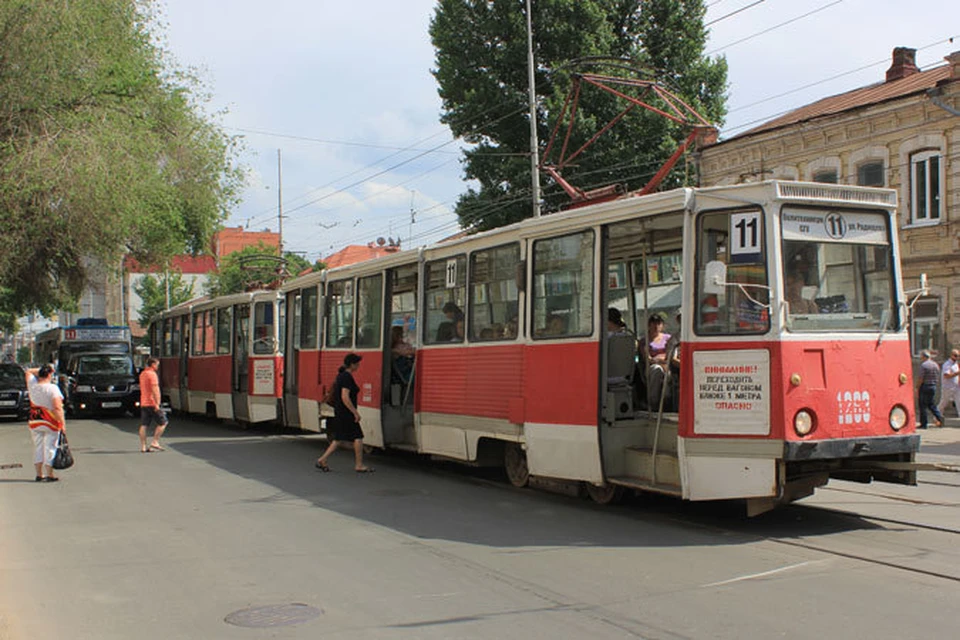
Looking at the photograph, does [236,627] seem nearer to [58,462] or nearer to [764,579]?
[764,579]

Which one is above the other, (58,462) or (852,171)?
(852,171)

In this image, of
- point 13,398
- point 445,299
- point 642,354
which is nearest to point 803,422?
point 642,354

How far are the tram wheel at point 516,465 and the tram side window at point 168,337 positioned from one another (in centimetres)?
1944

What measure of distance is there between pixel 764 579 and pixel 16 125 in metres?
22.3

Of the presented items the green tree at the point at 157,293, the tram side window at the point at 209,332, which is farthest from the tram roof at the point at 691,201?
the green tree at the point at 157,293

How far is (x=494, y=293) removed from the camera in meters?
11.4

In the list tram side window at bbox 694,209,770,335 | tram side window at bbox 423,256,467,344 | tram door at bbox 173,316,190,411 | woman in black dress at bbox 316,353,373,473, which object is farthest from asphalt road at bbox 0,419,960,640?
tram door at bbox 173,316,190,411

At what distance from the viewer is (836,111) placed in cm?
2645

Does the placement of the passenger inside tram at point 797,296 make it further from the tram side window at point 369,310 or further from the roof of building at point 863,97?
the roof of building at point 863,97

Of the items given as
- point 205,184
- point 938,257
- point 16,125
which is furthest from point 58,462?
point 938,257

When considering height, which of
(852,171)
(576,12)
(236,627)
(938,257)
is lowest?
(236,627)

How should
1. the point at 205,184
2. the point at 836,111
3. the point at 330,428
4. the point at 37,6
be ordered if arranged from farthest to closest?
the point at 205,184
the point at 836,111
the point at 37,6
the point at 330,428

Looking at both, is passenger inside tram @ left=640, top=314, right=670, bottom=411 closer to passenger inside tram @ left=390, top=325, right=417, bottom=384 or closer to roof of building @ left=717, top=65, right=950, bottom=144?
passenger inside tram @ left=390, top=325, right=417, bottom=384

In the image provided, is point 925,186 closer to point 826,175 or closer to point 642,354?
point 826,175
